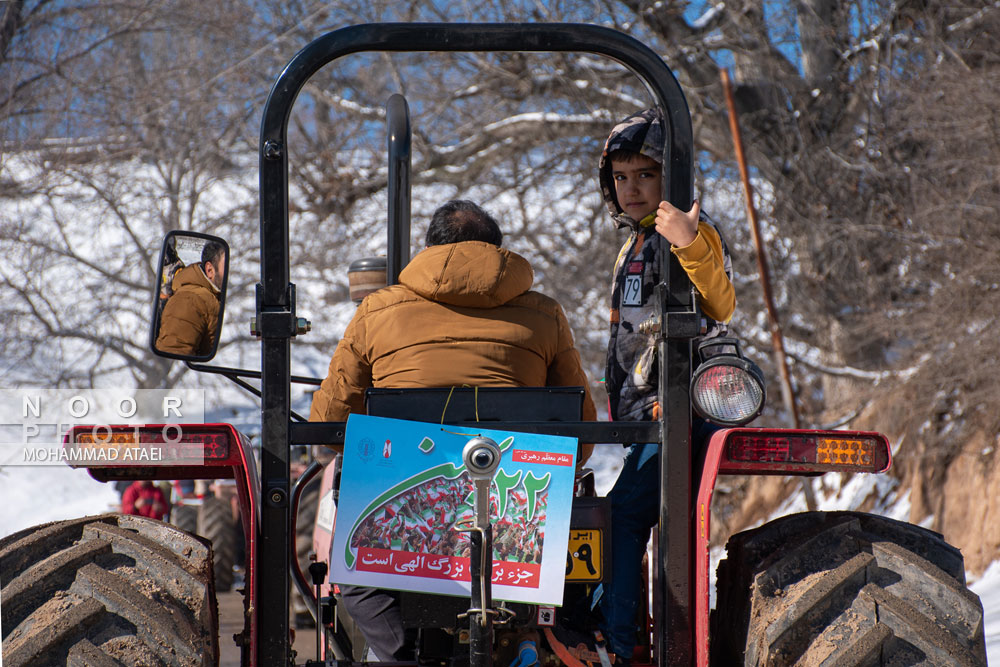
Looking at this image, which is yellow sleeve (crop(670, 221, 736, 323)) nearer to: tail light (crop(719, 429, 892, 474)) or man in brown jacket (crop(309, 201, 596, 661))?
tail light (crop(719, 429, 892, 474))

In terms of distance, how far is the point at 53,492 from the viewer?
17.4 meters

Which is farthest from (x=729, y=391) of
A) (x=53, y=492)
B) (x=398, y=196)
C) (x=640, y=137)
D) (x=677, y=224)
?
(x=53, y=492)

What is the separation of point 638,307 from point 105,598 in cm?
182

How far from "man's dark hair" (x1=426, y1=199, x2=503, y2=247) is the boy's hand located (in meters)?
0.82

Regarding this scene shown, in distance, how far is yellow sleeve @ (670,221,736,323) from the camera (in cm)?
269

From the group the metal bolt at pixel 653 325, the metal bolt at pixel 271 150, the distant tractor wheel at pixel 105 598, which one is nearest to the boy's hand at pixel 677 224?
the metal bolt at pixel 653 325

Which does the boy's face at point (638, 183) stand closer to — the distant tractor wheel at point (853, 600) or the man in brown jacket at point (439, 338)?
the man in brown jacket at point (439, 338)

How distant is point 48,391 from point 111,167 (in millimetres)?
3815

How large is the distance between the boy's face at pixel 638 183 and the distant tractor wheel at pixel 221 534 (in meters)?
7.67

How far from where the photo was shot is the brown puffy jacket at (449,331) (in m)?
2.94

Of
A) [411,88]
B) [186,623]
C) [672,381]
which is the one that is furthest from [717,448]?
[411,88]

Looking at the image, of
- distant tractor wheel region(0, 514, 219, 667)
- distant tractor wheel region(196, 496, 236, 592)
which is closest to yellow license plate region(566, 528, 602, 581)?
distant tractor wheel region(0, 514, 219, 667)

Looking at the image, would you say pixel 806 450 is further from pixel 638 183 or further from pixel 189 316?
pixel 189 316

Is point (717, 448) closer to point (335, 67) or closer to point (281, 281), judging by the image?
point (281, 281)
